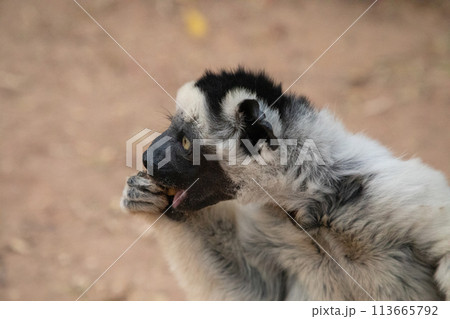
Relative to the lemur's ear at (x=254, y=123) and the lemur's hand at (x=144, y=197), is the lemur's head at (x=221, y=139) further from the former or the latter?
the lemur's hand at (x=144, y=197)

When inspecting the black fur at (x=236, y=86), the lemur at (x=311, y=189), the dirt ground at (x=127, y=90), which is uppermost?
the dirt ground at (x=127, y=90)

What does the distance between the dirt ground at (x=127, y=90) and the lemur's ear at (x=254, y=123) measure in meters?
2.18

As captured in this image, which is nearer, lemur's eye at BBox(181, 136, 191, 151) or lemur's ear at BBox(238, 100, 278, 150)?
lemur's ear at BBox(238, 100, 278, 150)

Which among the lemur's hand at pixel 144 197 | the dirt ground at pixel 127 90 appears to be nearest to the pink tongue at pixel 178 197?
the lemur's hand at pixel 144 197

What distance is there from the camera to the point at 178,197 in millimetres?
3631

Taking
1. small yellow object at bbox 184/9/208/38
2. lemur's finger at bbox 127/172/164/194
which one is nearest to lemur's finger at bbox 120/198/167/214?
lemur's finger at bbox 127/172/164/194

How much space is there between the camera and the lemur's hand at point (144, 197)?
374cm

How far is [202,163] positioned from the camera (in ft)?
11.4

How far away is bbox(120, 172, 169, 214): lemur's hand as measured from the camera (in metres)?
3.74

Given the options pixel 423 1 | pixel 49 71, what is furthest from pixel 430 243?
pixel 423 1

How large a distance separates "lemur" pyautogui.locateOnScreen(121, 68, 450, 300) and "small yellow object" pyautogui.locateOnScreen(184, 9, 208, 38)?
535cm

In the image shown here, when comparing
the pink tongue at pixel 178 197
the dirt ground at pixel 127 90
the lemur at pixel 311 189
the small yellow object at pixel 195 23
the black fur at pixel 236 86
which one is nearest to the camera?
the lemur at pixel 311 189

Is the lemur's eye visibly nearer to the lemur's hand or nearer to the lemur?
the lemur

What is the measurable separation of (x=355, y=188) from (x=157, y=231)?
1.37 meters
